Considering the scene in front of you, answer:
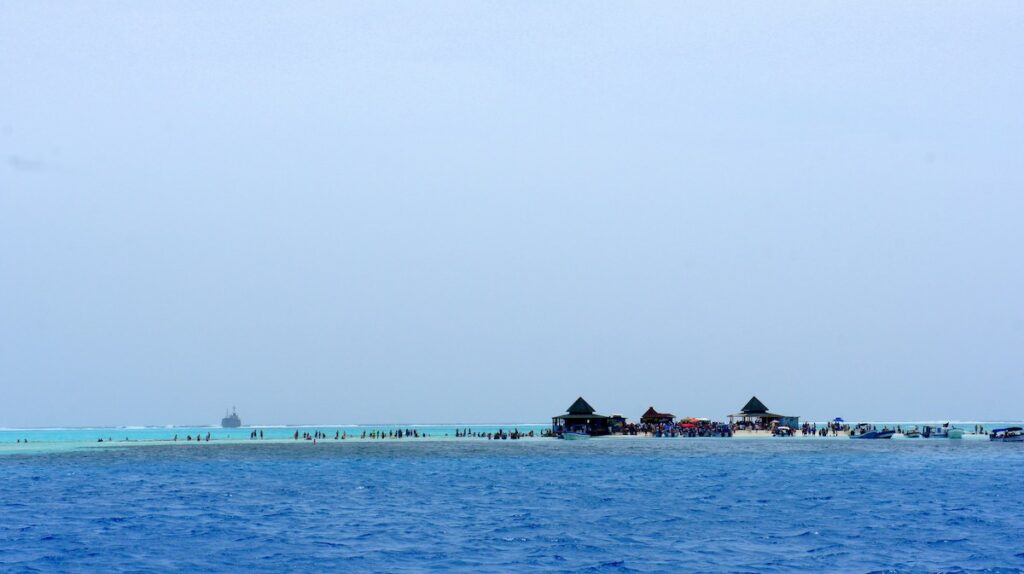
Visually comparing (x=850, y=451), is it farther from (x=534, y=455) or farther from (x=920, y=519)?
(x=920, y=519)

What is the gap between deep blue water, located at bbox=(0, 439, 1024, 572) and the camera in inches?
1234

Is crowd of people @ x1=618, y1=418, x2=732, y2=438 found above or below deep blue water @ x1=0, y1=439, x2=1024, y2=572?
above

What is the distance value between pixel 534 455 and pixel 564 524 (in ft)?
151

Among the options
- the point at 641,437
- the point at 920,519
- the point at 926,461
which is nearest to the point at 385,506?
the point at 920,519

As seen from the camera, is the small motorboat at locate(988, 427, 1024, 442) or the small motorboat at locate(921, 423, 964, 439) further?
the small motorboat at locate(921, 423, 964, 439)

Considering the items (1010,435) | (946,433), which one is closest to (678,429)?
(946,433)

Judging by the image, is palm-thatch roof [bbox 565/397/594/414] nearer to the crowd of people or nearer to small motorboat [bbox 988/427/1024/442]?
the crowd of people

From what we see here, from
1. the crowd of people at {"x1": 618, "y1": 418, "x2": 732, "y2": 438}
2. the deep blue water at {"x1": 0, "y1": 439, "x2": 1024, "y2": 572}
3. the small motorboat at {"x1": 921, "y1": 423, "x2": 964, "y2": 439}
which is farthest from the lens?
the crowd of people at {"x1": 618, "y1": 418, "x2": 732, "y2": 438}

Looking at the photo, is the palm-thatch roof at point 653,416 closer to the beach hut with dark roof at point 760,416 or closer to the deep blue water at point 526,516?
the beach hut with dark roof at point 760,416

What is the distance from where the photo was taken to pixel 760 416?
119625mm

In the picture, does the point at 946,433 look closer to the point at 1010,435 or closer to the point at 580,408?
the point at 1010,435

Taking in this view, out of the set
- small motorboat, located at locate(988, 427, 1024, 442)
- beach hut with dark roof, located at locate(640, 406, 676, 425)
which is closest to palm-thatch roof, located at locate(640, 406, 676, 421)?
beach hut with dark roof, located at locate(640, 406, 676, 425)

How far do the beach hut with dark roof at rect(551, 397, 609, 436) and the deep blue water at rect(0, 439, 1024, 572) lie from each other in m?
41.6

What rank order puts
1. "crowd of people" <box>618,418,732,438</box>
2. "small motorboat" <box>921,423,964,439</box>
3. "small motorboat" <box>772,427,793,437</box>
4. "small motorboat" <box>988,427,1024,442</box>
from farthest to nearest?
"crowd of people" <box>618,418,732,438</box> → "small motorboat" <box>772,427,793,437</box> → "small motorboat" <box>921,423,964,439</box> → "small motorboat" <box>988,427,1024,442</box>
